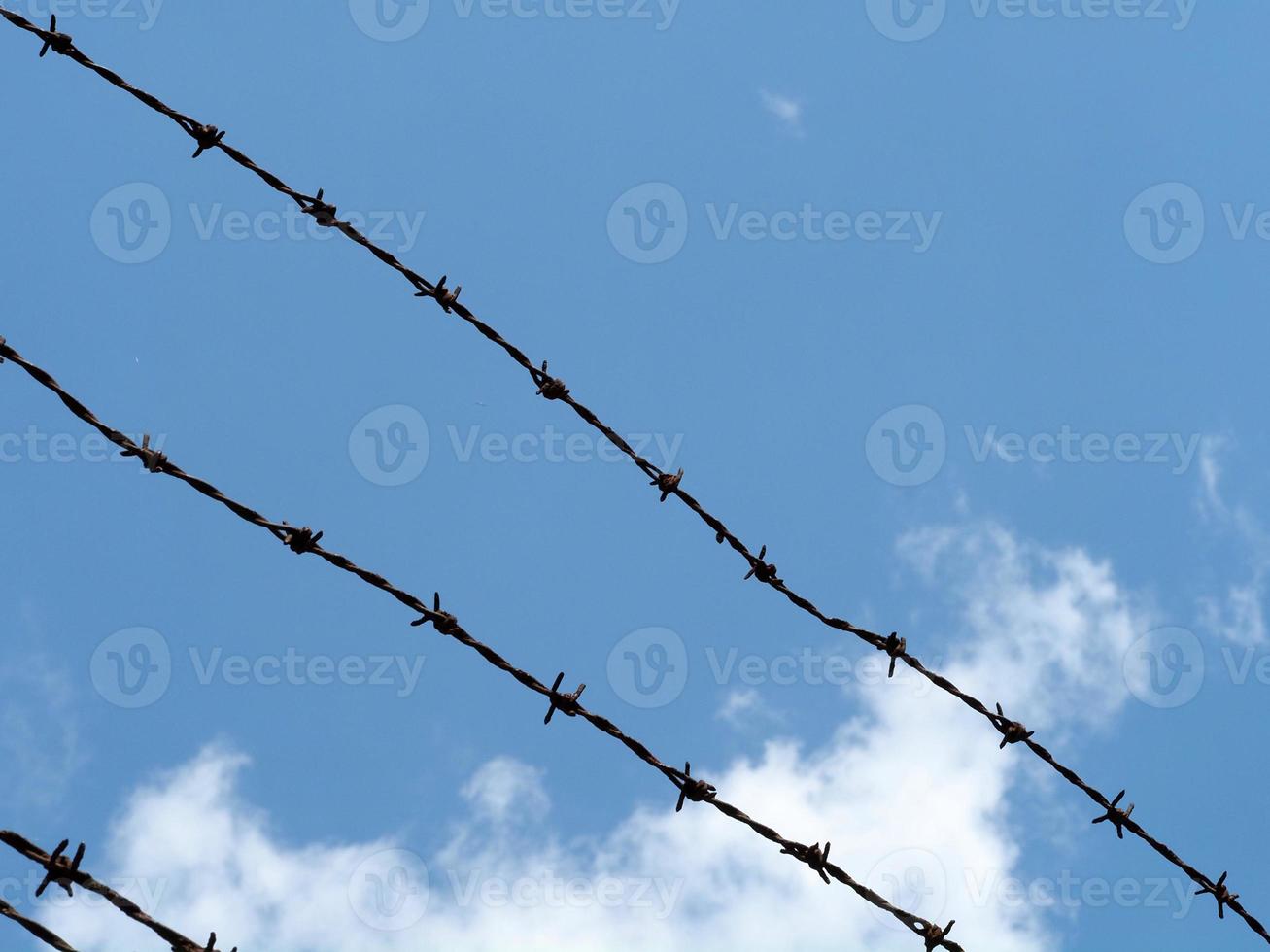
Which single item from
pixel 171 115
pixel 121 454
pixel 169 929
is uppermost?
pixel 171 115

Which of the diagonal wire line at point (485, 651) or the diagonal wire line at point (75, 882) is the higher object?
the diagonal wire line at point (485, 651)

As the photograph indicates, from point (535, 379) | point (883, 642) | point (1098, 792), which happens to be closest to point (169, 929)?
point (535, 379)

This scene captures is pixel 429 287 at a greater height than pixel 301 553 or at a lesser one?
greater

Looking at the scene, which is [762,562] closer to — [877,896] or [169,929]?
[877,896]

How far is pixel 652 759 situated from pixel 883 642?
1.13 metres

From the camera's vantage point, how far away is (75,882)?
3.55 meters

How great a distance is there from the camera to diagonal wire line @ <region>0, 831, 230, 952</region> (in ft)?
11.4

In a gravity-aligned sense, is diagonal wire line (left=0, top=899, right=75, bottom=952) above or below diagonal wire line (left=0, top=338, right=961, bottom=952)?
below

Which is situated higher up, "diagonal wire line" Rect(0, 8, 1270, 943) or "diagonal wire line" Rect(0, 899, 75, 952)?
"diagonal wire line" Rect(0, 8, 1270, 943)

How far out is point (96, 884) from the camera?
354cm

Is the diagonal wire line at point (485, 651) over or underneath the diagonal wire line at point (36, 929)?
over

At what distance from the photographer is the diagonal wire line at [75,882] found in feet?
11.4

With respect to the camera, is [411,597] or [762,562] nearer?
[411,597]

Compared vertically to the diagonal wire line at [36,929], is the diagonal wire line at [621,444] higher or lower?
higher
